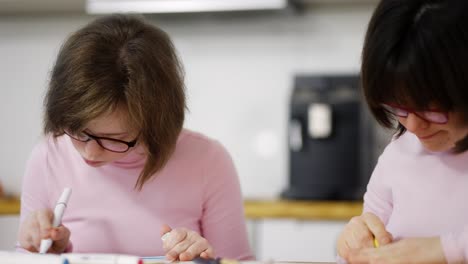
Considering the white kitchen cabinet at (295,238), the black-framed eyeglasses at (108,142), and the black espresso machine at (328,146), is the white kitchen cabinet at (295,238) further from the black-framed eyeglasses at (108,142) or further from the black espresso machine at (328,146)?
the black-framed eyeglasses at (108,142)

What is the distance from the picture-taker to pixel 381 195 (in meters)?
1.08

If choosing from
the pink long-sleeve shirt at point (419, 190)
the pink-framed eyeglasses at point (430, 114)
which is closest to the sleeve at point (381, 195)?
the pink long-sleeve shirt at point (419, 190)

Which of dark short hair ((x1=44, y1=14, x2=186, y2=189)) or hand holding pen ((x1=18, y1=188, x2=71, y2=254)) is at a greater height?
dark short hair ((x1=44, y1=14, x2=186, y2=189))

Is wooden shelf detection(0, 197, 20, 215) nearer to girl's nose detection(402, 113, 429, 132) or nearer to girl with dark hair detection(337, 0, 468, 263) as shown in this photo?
girl with dark hair detection(337, 0, 468, 263)

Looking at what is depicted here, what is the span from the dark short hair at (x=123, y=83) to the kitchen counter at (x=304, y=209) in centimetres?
118

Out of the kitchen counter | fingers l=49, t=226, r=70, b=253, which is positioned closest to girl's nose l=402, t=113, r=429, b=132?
fingers l=49, t=226, r=70, b=253

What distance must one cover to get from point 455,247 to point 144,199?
0.60 meters

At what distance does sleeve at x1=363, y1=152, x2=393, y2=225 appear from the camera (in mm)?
1074

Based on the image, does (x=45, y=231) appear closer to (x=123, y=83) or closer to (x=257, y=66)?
(x=123, y=83)

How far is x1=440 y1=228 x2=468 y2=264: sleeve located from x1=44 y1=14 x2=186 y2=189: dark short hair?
0.51 metres

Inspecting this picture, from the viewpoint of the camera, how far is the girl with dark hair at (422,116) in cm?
82

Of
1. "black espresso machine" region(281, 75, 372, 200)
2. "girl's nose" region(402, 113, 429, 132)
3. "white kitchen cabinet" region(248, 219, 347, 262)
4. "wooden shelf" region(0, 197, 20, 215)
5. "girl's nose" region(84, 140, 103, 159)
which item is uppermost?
"girl's nose" region(402, 113, 429, 132)

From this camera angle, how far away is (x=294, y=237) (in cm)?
246

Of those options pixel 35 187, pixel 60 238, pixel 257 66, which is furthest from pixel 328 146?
pixel 60 238
